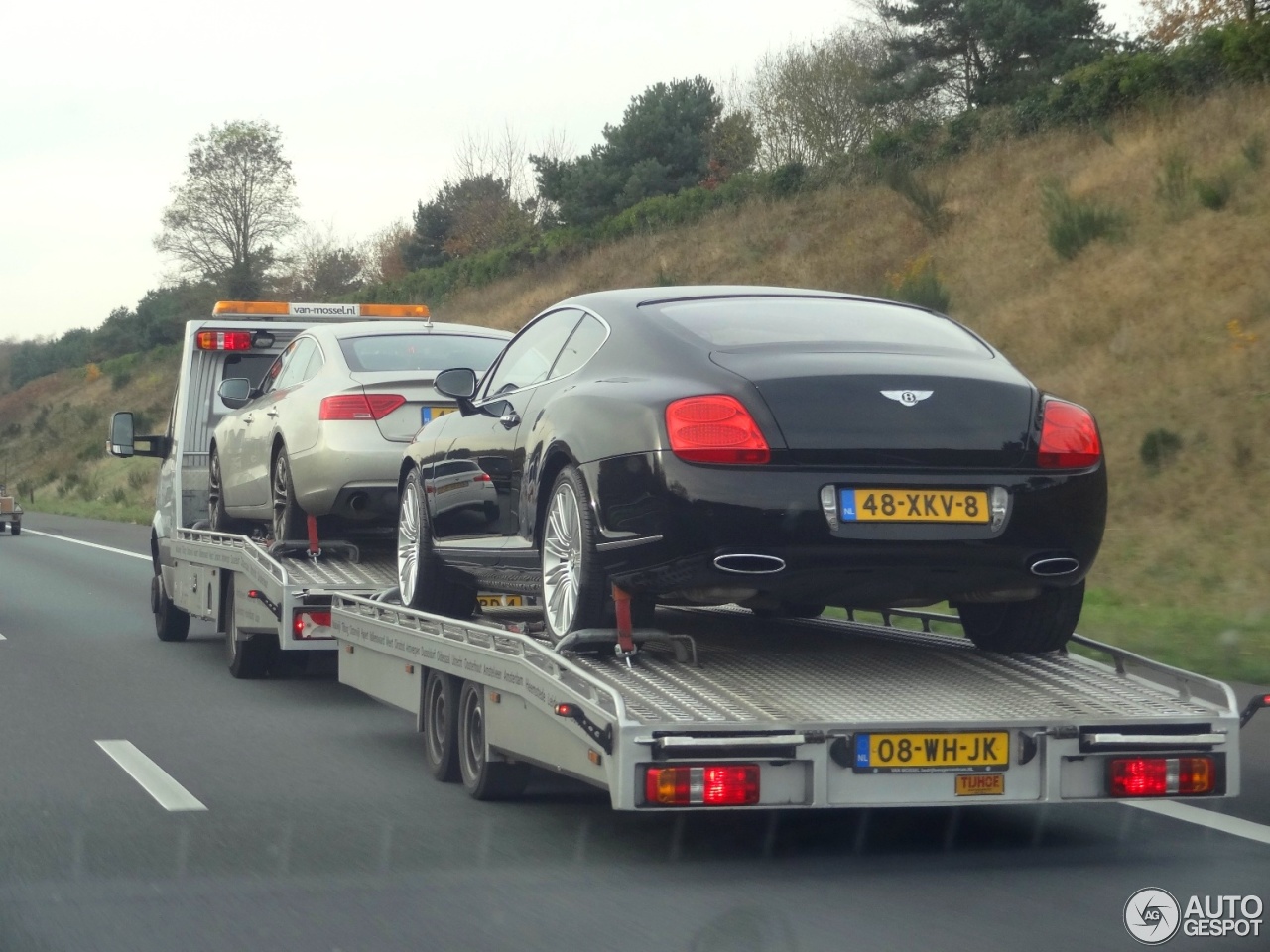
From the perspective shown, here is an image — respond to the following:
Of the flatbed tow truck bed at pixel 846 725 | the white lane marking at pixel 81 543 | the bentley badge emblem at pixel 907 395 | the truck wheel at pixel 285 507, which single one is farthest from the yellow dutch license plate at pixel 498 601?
the white lane marking at pixel 81 543

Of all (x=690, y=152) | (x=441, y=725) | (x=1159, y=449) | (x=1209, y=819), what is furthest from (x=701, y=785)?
(x=690, y=152)

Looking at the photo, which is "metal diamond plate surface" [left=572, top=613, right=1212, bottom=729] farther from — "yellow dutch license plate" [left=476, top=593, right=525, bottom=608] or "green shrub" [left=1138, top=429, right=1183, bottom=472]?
"green shrub" [left=1138, top=429, right=1183, bottom=472]

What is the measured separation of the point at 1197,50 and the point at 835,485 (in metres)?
26.7

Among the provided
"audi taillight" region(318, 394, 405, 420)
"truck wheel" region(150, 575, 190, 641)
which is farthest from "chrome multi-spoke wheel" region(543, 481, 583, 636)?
"truck wheel" region(150, 575, 190, 641)

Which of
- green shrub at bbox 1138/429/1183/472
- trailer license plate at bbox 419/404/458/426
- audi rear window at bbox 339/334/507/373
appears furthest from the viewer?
green shrub at bbox 1138/429/1183/472

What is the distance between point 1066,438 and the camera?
20.7 feet

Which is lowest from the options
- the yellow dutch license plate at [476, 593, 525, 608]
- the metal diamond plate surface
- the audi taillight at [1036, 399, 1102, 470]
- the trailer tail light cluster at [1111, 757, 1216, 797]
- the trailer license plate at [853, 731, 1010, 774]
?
the trailer tail light cluster at [1111, 757, 1216, 797]

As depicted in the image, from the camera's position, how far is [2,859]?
6129 mm

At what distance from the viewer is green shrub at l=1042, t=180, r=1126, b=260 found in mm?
27578

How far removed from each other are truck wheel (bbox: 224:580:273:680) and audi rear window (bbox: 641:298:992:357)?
17.0 ft

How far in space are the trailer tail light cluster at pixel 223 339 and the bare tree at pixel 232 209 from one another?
213ft

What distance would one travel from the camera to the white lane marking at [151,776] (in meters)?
7.23

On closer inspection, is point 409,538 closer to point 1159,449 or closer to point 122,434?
point 122,434

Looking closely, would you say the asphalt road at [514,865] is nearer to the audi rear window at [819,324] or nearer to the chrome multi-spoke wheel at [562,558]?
the chrome multi-spoke wheel at [562,558]
